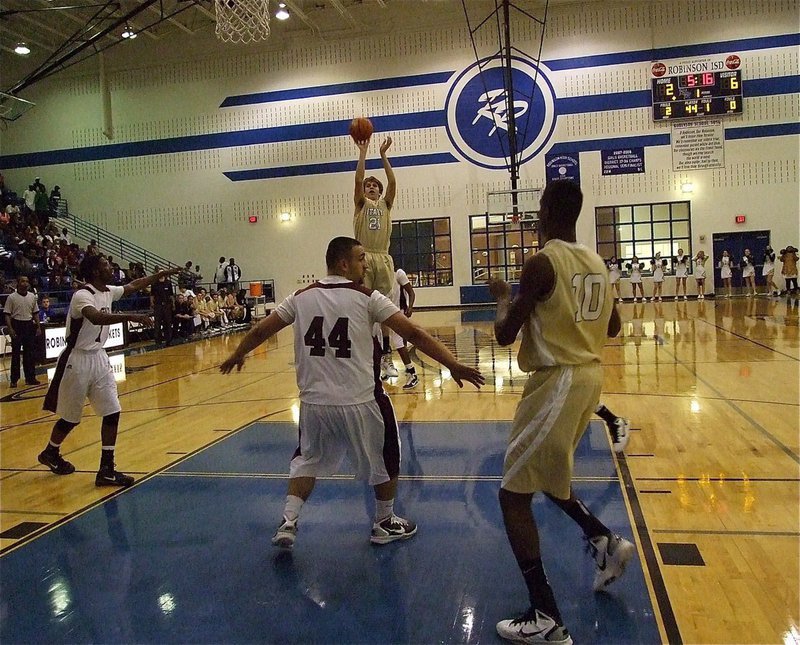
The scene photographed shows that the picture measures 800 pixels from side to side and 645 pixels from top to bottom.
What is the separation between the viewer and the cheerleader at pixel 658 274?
66.8 ft

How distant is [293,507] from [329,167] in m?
20.2

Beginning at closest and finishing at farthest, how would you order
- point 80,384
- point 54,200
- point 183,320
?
point 80,384 → point 183,320 → point 54,200

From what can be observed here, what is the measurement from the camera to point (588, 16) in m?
20.8

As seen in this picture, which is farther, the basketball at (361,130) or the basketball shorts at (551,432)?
the basketball at (361,130)

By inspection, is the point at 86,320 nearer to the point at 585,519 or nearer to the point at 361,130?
the point at 361,130

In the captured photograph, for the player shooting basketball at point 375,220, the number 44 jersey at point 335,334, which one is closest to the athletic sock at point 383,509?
the number 44 jersey at point 335,334

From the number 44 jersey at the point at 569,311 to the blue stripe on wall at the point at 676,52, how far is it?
20.4 m

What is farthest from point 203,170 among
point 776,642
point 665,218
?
point 776,642

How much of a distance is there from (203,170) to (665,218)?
614 inches

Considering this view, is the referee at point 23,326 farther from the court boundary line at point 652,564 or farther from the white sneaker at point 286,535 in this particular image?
the court boundary line at point 652,564

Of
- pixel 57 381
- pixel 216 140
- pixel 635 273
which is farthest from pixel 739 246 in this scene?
pixel 57 381

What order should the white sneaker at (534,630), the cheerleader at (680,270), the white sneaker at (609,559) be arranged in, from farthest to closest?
1. the cheerleader at (680,270)
2. the white sneaker at (609,559)
3. the white sneaker at (534,630)

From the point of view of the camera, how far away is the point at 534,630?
239 centimetres

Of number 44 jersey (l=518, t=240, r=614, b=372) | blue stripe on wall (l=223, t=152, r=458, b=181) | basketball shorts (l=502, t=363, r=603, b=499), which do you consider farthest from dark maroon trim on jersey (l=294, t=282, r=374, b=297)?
blue stripe on wall (l=223, t=152, r=458, b=181)
